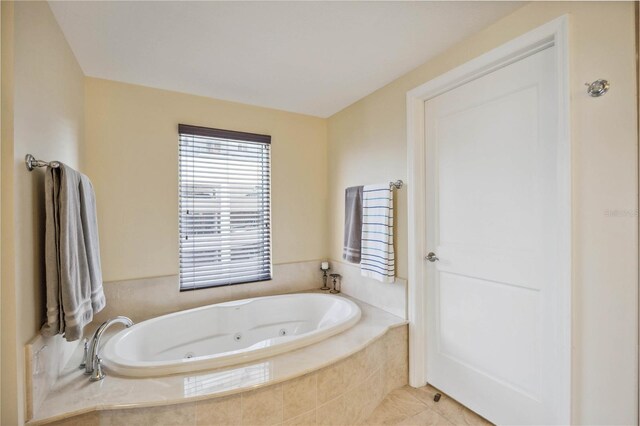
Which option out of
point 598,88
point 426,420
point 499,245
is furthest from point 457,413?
point 598,88

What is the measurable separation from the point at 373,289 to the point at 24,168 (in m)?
2.22

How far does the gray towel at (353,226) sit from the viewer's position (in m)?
2.54

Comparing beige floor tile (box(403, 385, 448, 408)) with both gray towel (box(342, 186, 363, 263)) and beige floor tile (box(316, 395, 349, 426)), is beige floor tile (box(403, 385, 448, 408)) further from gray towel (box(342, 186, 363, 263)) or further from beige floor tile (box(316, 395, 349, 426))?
gray towel (box(342, 186, 363, 263))

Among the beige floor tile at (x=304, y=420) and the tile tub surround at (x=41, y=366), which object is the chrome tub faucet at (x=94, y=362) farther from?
the beige floor tile at (x=304, y=420)

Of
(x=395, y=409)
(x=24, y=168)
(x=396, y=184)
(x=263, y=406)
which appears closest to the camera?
(x=24, y=168)

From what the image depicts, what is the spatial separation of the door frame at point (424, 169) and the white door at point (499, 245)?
3 centimetres

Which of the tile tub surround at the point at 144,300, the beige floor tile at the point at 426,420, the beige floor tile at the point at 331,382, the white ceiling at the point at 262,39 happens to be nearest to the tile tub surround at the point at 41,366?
the tile tub surround at the point at 144,300

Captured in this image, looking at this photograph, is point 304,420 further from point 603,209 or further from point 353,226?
point 603,209

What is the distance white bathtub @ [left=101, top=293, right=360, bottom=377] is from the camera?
1.51m

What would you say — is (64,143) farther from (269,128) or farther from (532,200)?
(532,200)

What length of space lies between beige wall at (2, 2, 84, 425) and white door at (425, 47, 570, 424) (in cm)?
212

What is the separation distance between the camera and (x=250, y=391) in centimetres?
137

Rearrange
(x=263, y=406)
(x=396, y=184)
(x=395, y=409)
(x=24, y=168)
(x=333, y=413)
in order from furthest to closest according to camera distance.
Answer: (x=396, y=184) < (x=395, y=409) < (x=333, y=413) < (x=263, y=406) < (x=24, y=168)

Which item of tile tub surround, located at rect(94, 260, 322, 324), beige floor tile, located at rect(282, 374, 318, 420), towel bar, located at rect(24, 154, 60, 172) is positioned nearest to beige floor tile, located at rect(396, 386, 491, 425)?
beige floor tile, located at rect(282, 374, 318, 420)
